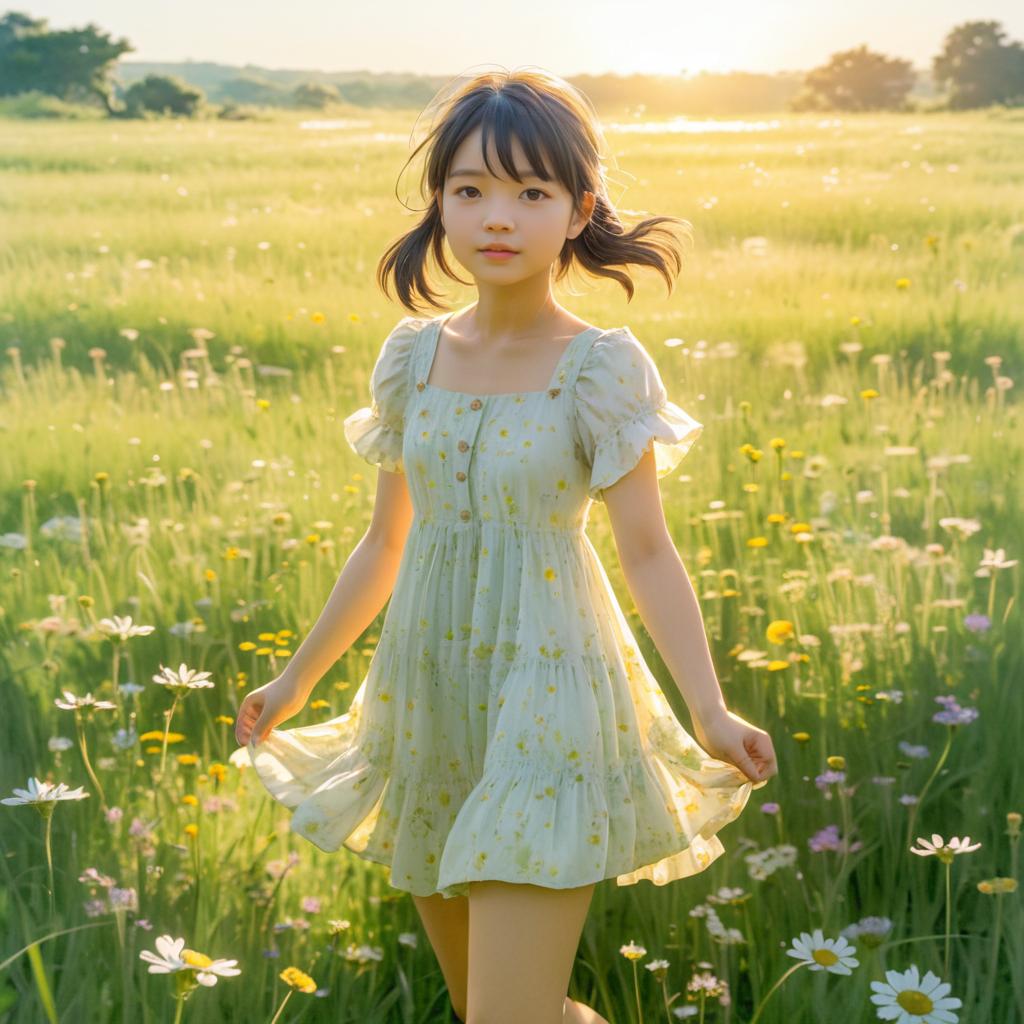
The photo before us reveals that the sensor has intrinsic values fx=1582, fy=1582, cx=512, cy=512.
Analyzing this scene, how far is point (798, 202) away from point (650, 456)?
13.1 feet

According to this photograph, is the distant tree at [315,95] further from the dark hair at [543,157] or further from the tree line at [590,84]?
the dark hair at [543,157]

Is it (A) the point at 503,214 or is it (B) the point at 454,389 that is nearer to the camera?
(A) the point at 503,214

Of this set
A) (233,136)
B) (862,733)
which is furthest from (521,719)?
(233,136)

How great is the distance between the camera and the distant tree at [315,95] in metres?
6.15

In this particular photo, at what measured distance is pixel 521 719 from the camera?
2.22 m

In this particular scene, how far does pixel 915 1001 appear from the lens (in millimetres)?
2232

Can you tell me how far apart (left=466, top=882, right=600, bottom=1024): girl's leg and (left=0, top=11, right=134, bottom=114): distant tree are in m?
4.59

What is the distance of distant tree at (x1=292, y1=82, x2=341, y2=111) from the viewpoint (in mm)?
6148

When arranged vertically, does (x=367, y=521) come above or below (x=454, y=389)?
below

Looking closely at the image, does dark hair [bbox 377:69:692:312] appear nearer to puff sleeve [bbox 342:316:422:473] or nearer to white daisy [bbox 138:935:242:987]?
puff sleeve [bbox 342:316:422:473]

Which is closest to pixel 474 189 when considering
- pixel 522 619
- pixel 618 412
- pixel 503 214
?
pixel 503 214

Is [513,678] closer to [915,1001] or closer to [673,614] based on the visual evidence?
[673,614]

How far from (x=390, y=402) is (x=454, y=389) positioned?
0.17 m

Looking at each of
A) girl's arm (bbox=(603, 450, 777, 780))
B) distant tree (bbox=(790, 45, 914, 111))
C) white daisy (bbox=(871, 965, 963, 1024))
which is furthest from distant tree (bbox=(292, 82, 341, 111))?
white daisy (bbox=(871, 965, 963, 1024))
